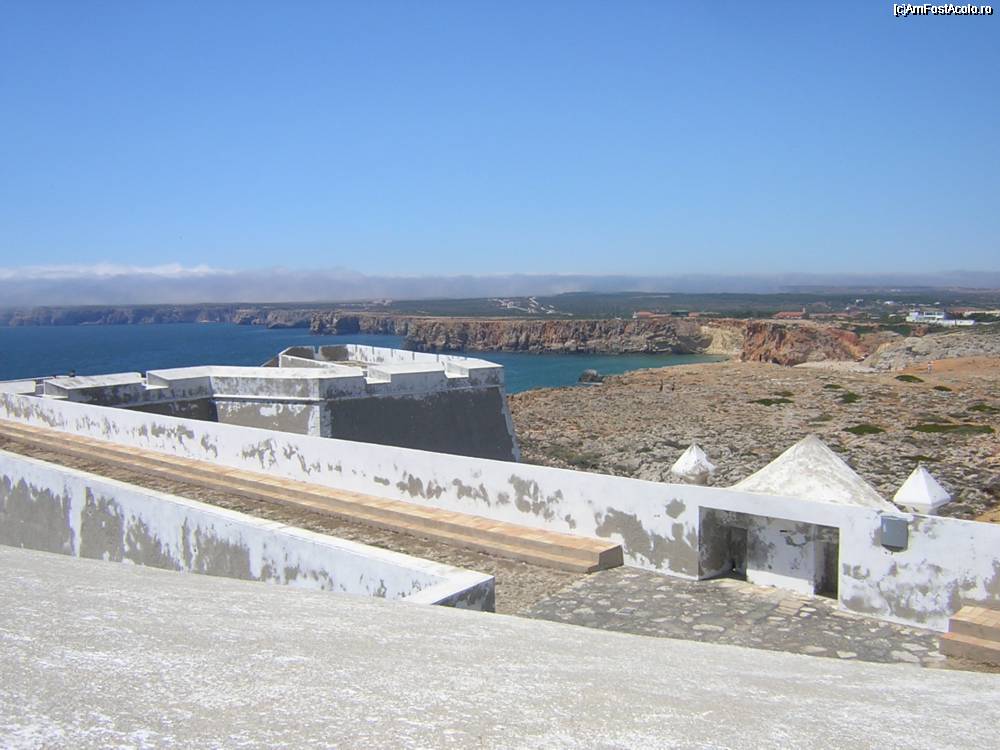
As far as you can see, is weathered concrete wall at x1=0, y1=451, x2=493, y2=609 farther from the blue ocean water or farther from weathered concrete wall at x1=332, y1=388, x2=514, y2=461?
the blue ocean water

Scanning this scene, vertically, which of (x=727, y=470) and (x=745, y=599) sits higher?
(x=745, y=599)

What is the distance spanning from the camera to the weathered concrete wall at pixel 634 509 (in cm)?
604

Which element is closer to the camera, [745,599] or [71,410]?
[745,599]

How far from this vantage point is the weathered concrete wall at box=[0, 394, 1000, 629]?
604cm

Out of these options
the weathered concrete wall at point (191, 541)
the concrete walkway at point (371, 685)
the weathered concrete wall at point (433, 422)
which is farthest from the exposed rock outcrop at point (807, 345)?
the concrete walkway at point (371, 685)

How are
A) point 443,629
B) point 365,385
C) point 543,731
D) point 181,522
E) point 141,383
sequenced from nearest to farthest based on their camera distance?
1. point 543,731
2. point 443,629
3. point 181,522
4. point 365,385
5. point 141,383

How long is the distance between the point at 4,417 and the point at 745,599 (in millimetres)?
15772

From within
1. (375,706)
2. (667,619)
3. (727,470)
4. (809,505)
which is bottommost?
(727,470)

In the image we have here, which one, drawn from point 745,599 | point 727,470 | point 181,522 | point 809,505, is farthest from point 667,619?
point 727,470

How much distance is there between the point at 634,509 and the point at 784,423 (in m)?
31.5

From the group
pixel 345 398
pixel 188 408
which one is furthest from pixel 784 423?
pixel 188 408

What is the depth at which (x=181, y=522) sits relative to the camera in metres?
8.91

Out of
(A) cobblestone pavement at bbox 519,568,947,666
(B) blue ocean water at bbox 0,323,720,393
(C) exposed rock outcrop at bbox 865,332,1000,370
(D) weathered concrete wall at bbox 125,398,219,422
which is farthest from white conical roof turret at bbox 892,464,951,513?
(B) blue ocean water at bbox 0,323,720,393

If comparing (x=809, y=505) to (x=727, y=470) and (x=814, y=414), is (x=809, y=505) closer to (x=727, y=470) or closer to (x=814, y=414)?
(x=727, y=470)
